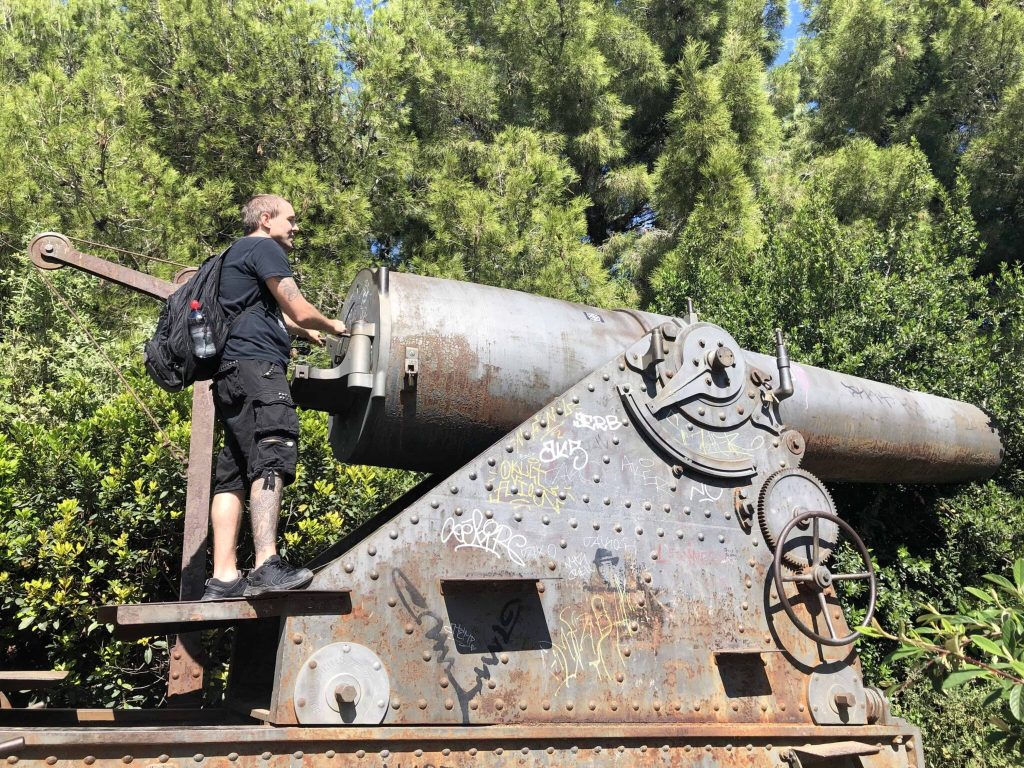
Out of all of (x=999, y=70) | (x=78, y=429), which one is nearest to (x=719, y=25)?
(x=999, y=70)

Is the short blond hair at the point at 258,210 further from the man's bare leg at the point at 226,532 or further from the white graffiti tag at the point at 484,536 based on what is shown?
the white graffiti tag at the point at 484,536

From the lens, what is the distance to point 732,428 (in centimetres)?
376

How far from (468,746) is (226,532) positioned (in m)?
1.09

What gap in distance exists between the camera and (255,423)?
9.52 feet

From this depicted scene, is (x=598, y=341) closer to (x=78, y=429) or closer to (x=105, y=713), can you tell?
(x=105, y=713)

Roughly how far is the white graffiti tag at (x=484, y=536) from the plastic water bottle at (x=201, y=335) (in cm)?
104

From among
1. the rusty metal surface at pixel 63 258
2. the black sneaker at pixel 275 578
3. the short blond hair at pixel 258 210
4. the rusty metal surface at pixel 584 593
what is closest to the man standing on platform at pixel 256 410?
the black sneaker at pixel 275 578

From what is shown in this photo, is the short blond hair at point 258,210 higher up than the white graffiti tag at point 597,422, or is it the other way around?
the short blond hair at point 258,210

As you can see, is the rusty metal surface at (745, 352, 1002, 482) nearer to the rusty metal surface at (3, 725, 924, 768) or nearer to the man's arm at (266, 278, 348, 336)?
the rusty metal surface at (3, 725, 924, 768)

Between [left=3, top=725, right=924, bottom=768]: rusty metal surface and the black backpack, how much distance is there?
1.21 m

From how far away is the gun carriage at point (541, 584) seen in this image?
8.75 ft

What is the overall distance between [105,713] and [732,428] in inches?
119

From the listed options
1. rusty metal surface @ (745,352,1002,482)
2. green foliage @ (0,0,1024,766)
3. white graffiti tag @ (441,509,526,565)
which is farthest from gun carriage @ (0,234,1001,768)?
green foliage @ (0,0,1024,766)

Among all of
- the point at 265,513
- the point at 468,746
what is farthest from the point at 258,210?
the point at 468,746
